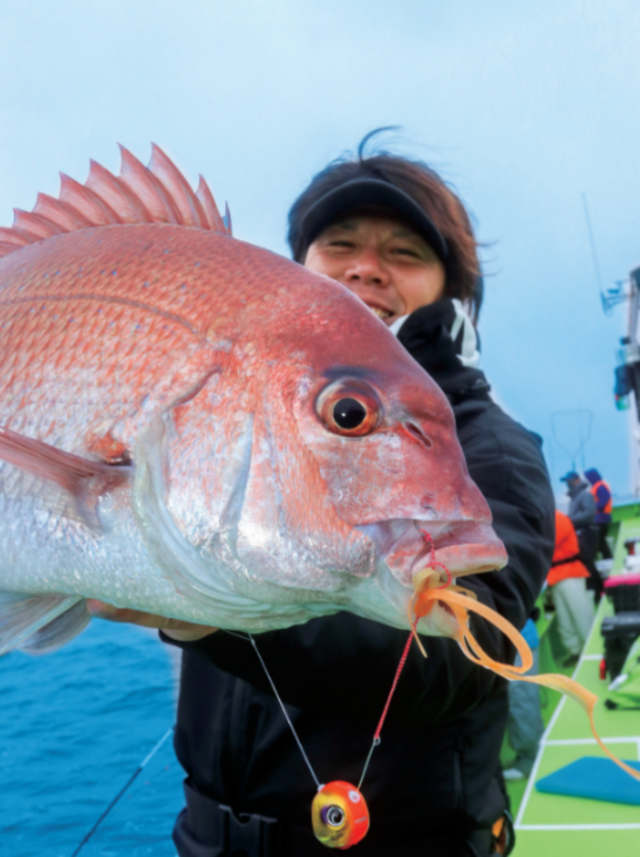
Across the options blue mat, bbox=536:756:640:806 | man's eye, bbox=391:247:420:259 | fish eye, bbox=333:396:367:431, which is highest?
man's eye, bbox=391:247:420:259

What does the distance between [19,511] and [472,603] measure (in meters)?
0.50

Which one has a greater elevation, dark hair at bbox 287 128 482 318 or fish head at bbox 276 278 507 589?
dark hair at bbox 287 128 482 318

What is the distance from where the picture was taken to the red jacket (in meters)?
6.62

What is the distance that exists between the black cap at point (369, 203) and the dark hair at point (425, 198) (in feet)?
0.25

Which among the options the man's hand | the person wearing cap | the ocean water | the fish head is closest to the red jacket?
the ocean water

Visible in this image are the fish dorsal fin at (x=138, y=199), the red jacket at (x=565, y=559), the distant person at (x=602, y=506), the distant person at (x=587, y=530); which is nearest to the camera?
the fish dorsal fin at (x=138, y=199)

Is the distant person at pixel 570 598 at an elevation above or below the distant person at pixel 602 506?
below

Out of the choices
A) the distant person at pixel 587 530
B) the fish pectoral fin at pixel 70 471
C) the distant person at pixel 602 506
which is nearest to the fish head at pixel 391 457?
the fish pectoral fin at pixel 70 471

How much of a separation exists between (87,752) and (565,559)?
4.81 meters

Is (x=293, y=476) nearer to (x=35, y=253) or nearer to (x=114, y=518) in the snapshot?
(x=114, y=518)

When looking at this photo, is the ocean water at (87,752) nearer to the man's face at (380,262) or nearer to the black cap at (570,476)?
the man's face at (380,262)

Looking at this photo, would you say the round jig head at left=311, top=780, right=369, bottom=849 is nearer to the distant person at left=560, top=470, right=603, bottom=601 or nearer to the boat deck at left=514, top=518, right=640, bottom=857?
the boat deck at left=514, top=518, right=640, bottom=857

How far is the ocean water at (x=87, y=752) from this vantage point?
3.70m

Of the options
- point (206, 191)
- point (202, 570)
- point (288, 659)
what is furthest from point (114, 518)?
point (206, 191)
